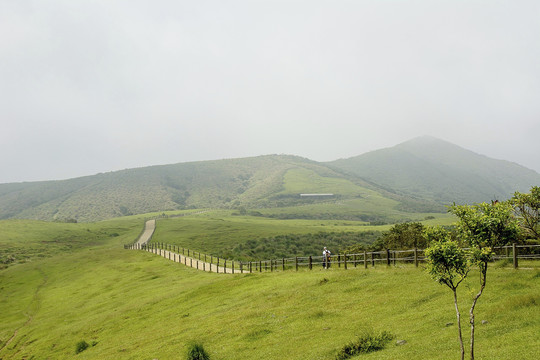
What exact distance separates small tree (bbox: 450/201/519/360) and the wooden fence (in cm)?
1040

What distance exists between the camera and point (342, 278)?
28.2 metres

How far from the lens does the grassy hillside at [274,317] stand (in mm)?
15086

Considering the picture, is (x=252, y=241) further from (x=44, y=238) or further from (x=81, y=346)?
(x=81, y=346)

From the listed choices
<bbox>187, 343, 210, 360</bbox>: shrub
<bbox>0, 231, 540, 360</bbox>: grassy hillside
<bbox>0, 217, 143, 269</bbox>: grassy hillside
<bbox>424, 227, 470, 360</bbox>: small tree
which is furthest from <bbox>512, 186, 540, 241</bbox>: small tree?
<bbox>0, 217, 143, 269</bbox>: grassy hillside

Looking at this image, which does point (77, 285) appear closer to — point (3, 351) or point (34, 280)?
point (34, 280)

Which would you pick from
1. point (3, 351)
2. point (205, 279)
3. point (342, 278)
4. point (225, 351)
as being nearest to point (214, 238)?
point (205, 279)

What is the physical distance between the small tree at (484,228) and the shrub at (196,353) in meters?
12.2

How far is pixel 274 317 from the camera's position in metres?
23.1

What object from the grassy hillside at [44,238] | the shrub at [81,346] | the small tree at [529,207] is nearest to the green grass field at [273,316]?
the shrub at [81,346]

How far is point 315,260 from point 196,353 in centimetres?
5280

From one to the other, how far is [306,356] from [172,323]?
1447 cm

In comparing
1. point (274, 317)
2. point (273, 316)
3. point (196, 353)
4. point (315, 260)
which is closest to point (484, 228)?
point (196, 353)

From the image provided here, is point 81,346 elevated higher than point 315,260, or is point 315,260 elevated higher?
point 81,346

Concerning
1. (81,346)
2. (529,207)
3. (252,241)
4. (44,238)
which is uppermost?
(529,207)
